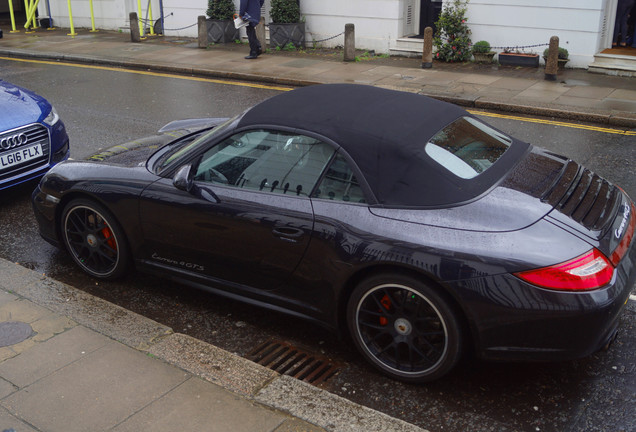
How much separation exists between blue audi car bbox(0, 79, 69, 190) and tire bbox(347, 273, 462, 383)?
4.40 meters

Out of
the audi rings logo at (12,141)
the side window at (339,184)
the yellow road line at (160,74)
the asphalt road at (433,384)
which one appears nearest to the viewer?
the asphalt road at (433,384)

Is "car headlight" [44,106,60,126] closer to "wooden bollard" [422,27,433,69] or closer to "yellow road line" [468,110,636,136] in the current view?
"yellow road line" [468,110,636,136]

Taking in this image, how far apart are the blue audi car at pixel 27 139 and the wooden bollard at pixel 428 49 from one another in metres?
8.59

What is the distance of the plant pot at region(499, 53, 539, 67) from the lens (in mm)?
13742

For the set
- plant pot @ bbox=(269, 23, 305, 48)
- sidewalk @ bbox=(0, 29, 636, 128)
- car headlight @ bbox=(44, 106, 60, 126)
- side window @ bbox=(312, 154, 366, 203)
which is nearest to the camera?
side window @ bbox=(312, 154, 366, 203)

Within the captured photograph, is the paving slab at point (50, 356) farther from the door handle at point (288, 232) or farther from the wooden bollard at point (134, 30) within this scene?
the wooden bollard at point (134, 30)

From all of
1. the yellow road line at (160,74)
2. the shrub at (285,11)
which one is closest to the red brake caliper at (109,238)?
the yellow road line at (160,74)

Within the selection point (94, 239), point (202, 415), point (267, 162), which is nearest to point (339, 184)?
point (267, 162)

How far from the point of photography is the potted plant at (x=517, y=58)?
45.1 ft

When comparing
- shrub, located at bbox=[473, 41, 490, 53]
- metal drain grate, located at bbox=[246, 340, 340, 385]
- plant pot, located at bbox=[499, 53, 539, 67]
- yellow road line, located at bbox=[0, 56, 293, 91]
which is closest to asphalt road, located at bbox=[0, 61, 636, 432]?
metal drain grate, located at bbox=[246, 340, 340, 385]

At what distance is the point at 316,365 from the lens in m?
4.30

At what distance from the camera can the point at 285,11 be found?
16641 millimetres

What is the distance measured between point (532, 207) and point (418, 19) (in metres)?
13.3

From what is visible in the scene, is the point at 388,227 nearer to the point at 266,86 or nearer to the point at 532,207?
the point at 532,207
